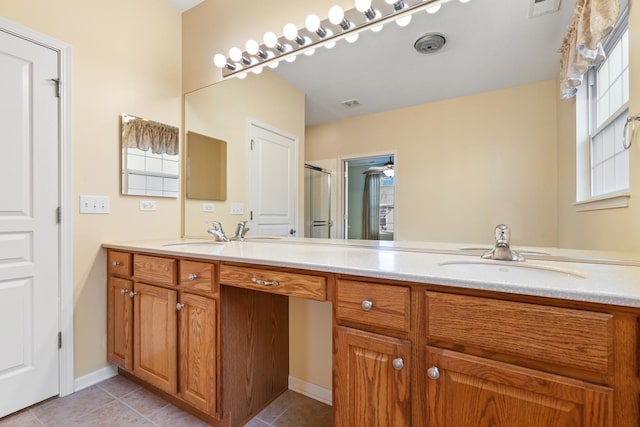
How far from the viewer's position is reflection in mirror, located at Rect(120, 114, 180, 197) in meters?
2.01

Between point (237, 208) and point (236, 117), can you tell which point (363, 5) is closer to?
point (236, 117)

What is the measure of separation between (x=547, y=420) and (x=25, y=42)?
104 inches

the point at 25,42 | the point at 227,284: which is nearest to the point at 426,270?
the point at 227,284

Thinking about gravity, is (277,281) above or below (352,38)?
below

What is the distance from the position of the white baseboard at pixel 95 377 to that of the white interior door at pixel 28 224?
10 cm

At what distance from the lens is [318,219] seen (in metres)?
1.76

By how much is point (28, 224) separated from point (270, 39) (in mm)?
1690

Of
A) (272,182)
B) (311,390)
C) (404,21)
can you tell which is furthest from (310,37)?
(311,390)

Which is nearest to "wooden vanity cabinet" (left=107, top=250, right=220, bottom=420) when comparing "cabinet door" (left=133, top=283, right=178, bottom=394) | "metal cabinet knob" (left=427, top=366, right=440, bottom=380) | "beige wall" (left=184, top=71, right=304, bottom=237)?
"cabinet door" (left=133, top=283, right=178, bottom=394)

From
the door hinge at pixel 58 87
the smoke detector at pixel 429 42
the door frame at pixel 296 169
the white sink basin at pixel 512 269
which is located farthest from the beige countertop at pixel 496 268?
the door hinge at pixel 58 87

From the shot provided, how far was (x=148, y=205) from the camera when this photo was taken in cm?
213

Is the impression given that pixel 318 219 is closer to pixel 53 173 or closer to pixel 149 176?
pixel 149 176

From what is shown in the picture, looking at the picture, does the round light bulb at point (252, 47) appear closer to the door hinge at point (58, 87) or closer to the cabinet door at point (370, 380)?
the door hinge at point (58, 87)

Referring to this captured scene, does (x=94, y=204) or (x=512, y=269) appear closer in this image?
(x=512, y=269)
